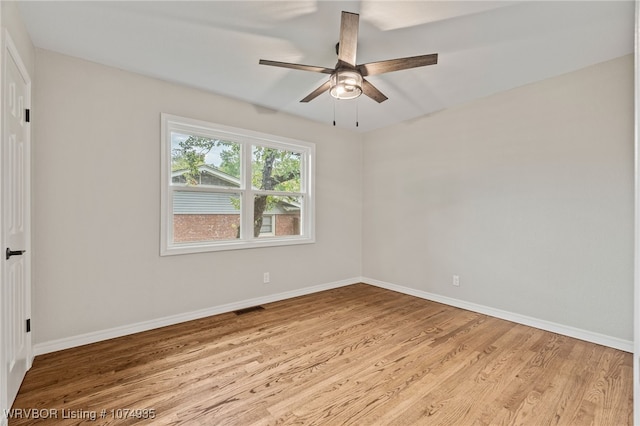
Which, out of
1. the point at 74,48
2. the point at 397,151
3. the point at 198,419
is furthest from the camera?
the point at 397,151

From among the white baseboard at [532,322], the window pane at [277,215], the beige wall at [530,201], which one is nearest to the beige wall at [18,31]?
the window pane at [277,215]

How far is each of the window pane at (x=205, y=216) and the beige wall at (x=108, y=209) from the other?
0.23 meters

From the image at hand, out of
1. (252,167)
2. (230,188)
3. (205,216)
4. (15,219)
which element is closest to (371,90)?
(252,167)

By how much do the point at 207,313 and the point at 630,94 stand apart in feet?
15.0

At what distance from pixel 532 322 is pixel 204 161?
3995 millimetres

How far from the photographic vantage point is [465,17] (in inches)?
82.0

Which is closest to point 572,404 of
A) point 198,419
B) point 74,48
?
point 198,419

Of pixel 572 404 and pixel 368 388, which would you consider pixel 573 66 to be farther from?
pixel 368 388

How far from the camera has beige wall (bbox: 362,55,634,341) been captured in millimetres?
2650

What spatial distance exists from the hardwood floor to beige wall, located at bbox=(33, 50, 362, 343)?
0.34m

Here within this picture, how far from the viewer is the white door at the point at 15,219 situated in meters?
1.66

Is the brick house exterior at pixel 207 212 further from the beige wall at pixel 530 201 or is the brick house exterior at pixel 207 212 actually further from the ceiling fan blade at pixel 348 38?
the beige wall at pixel 530 201

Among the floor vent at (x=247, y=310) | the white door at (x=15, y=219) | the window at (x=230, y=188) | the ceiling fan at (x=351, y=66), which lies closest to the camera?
the white door at (x=15, y=219)

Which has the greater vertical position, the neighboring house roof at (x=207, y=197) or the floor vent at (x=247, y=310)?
the neighboring house roof at (x=207, y=197)
